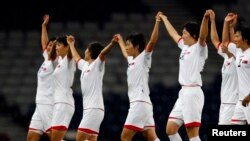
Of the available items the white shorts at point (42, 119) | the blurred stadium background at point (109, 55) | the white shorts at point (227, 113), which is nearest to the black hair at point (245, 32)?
the white shorts at point (227, 113)

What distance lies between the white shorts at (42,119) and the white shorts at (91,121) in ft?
2.73

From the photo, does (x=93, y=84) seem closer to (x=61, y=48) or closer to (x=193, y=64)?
(x=61, y=48)

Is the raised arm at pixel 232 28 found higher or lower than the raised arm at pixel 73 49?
higher

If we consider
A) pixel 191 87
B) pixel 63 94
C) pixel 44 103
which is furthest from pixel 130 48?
pixel 44 103

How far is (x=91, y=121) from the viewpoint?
1247 cm

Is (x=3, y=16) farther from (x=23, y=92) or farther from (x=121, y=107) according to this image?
(x=121, y=107)

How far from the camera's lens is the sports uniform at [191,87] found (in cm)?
1180

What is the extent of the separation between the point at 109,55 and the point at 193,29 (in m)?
9.42

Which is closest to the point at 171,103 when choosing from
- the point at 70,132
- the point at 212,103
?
the point at 212,103

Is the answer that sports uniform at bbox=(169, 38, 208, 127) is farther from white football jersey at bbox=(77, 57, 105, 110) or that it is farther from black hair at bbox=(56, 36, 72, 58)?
black hair at bbox=(56, 36, 72, 58)

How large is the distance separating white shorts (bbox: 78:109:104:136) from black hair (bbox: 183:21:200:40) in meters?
1.85

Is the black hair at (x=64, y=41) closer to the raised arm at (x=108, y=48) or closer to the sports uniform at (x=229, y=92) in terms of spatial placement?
the raised arm at (x=108, y=48)

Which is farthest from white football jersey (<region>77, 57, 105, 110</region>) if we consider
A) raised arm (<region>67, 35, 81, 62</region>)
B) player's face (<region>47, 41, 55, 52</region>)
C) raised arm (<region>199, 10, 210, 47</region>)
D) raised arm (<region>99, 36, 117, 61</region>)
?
raised arm (<region>199, 10, 210, 47</region>)

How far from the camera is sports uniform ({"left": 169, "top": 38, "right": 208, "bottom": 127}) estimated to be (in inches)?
465
